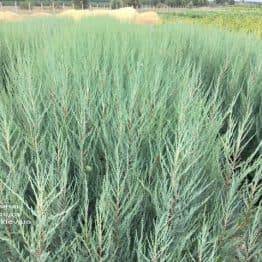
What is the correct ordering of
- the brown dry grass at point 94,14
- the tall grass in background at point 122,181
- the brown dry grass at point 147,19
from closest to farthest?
the tall grass in background at point 122,181
the brown dry grass at point 94,14
the brown dry grass at point 147,19

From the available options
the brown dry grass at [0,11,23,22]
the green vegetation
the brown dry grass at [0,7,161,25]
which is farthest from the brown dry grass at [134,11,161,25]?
the brown dry grass at [0,11,23,22]

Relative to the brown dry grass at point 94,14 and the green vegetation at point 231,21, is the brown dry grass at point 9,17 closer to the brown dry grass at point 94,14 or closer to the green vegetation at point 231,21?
the brown dry grass at point 94,14

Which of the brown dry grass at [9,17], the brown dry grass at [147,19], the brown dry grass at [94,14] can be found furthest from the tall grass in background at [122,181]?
the brown dry grass at [147,19]

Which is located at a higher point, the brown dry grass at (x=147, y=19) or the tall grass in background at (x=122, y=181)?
the tall grass in background at (x=122, y=181)

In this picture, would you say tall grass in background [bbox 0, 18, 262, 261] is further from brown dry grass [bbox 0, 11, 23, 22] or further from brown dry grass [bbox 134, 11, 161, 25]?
brown dry grass [bbox 134, 11, 161, 25]

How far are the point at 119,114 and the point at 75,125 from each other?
251 millimetres

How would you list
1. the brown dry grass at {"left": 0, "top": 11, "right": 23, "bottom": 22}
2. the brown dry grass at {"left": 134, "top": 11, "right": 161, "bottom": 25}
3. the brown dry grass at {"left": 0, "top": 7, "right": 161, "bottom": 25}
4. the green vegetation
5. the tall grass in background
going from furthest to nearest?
the brown dry grass at {"left": 134, "top": 11, "right": 161, "bottom": 25}
the green vegetation
the brown dry grass at {"left": 0, "top": 7, "right": 161, "bottom": 25}
the brown dry grass at {"left": 0, "top": 11, "right": 23, "bottom": 22}
the tall grass in background

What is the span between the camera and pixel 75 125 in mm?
1525

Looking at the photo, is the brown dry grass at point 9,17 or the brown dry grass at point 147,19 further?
the brown dry grass at point 147,19

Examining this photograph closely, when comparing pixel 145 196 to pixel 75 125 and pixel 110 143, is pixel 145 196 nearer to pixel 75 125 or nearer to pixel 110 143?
pixel 110 143

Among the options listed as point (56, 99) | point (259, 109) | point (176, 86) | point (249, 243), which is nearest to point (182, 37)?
point (259, 109)

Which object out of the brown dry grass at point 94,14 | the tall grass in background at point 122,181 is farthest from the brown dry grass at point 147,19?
the tall grass in background at point 122,181

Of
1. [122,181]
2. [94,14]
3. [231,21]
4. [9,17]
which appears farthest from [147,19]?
[122,181]

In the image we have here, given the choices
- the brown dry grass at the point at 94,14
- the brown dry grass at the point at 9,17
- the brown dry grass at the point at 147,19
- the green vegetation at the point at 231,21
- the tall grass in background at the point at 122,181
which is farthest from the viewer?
the brown dry grass at the point at 147,19
